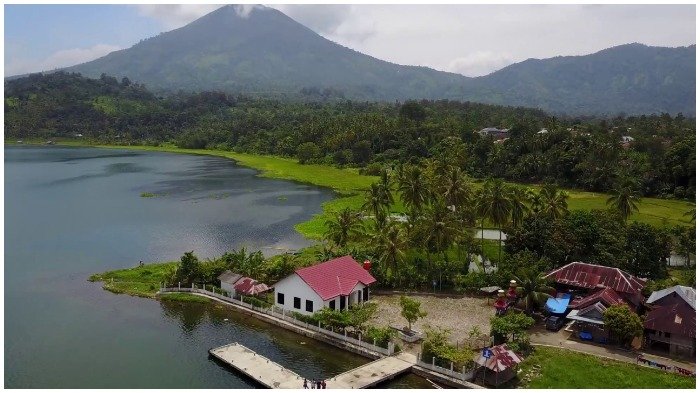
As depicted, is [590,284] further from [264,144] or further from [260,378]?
[264,144]

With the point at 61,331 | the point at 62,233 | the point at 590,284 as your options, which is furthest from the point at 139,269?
the point at 590,284

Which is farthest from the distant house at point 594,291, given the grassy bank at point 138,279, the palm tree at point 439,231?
the grassy bank at point 138,279

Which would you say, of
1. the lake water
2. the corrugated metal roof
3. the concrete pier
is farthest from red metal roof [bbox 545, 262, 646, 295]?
the concrete pier

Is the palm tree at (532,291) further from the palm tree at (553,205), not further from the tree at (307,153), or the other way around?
the tree at (307,153)

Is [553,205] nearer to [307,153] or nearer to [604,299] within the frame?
[604,299]

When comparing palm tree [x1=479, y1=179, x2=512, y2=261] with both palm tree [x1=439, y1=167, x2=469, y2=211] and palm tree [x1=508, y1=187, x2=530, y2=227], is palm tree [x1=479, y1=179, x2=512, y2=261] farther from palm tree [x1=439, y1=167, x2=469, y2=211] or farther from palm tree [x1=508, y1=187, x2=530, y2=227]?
palm tree [x1=439, y1=167, x2=469, y2=211]

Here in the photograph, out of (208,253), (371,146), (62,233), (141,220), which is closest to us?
(208,253)
